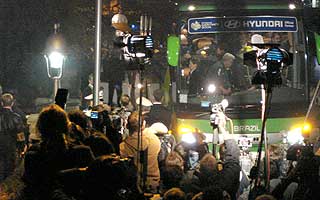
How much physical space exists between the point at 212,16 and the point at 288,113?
247cm

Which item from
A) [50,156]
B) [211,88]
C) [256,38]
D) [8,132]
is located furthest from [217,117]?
[50,156]

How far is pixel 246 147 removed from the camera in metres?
10.5

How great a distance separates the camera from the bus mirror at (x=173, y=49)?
37.5 feet

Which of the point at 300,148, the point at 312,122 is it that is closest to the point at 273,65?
the point at 300,148

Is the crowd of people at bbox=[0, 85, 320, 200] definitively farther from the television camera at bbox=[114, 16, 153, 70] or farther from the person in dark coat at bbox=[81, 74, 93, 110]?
the person in dark coat at bbox=[81, 74, 93, 110]

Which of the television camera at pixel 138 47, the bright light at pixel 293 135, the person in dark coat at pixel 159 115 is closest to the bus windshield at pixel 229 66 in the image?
the bright light at pixel 293 135

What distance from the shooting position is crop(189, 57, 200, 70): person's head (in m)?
11.5

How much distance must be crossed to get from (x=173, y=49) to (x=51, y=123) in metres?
6.48

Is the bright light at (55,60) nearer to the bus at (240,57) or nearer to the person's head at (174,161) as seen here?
the bus at (240,57)

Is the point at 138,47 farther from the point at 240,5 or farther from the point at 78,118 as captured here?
the point at 240,5

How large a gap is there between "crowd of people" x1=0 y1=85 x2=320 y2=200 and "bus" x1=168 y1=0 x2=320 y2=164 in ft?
5.02

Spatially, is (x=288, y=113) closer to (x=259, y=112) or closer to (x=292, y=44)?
(x=259, y=112)

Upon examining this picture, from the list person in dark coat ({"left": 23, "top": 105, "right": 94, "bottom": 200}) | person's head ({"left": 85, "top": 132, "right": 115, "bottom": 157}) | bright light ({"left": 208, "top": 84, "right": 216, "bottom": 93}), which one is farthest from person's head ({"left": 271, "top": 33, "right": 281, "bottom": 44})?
person in dark coat ({"left": 23, "top": 105, "right": 94, "bottom": 200})

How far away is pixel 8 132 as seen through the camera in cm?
1127
